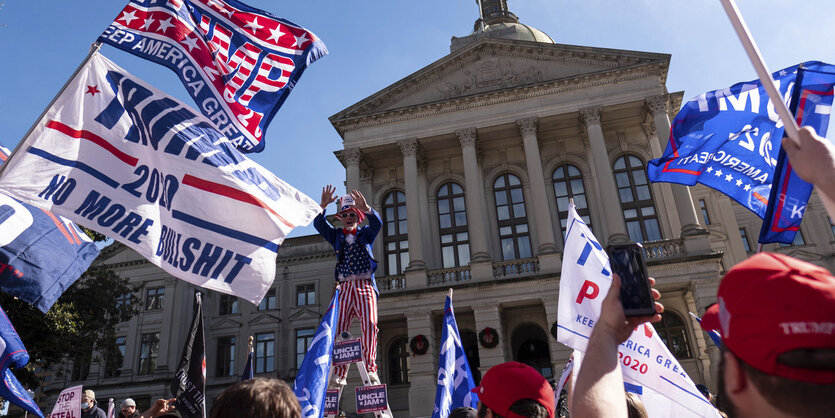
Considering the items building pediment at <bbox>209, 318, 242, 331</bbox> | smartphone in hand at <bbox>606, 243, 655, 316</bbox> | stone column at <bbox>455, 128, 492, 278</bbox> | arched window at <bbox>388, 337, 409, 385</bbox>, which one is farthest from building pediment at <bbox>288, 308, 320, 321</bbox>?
smartphone in hand at <bbox>606, 243, 655, 316</bbox>

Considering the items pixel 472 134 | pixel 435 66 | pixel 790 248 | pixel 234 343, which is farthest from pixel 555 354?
pixel 234 343

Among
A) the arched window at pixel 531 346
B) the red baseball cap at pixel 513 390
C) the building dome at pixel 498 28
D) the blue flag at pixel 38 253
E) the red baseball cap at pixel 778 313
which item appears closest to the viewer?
the red baseball cap at pixel 778 313

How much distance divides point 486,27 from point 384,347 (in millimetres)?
24856

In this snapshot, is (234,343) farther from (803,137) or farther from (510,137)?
(803,137)

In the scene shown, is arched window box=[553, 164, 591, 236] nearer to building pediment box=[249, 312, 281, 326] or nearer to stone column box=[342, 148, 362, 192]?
stone column box=[342, 148, 362, 192]

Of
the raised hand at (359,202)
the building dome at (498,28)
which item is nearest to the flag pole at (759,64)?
the raised hand at (359,202)

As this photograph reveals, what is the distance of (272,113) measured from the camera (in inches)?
222

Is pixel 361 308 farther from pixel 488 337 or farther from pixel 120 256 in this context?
pixel 120 256

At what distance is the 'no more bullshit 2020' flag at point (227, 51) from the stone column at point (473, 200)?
21.2 metres

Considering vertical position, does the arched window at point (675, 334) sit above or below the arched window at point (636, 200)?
below

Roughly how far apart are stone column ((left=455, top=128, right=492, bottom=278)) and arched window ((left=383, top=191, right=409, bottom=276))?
3550mm

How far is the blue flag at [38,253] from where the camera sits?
4906 millimetres

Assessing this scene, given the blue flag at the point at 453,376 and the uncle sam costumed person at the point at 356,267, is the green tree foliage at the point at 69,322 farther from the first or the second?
the blue flag at the point at 453,376

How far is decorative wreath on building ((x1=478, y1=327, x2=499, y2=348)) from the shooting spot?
24484 mm
